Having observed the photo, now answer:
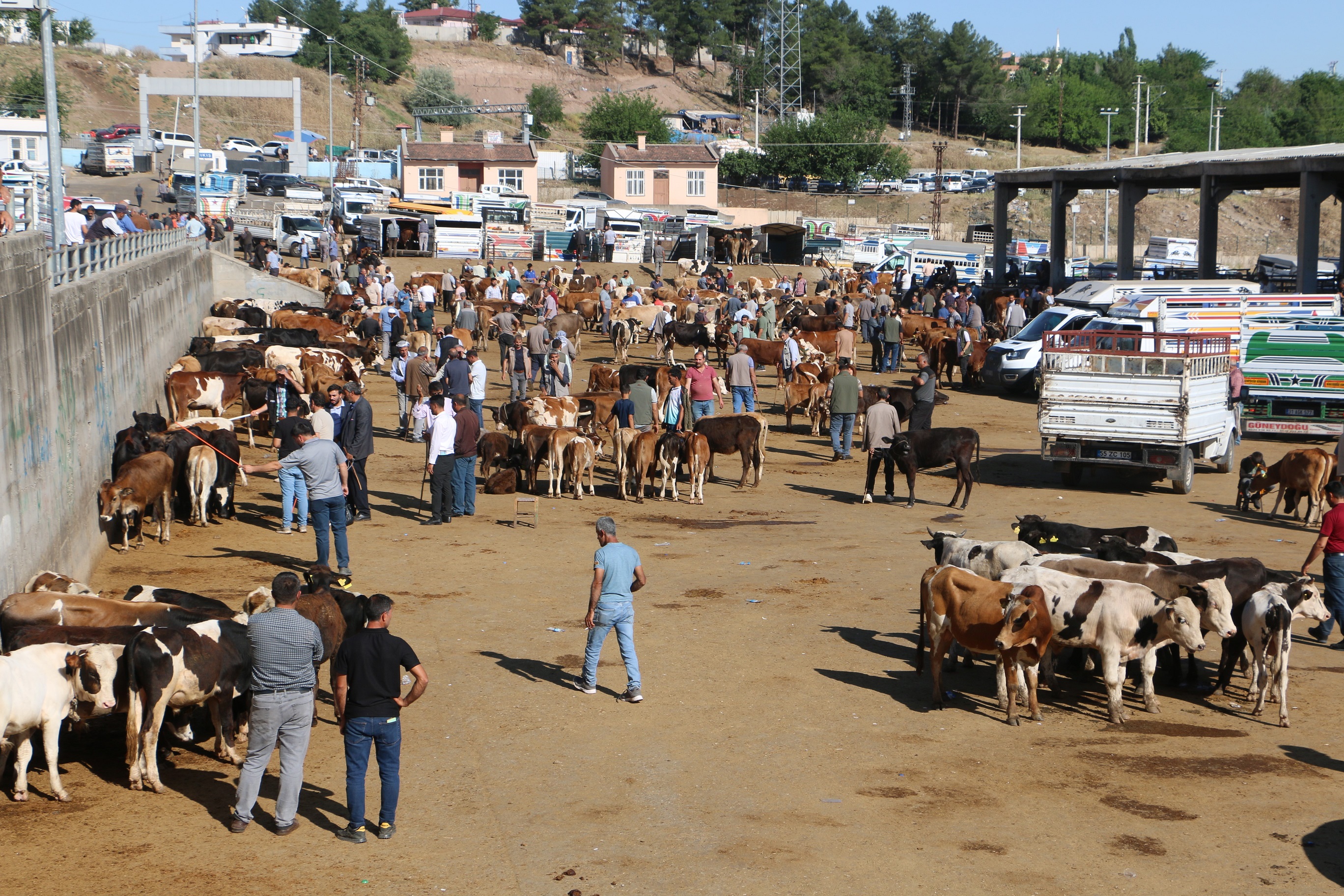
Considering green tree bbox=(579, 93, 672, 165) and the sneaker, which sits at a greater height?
green tree bbox=(579, 93, 672, 165)

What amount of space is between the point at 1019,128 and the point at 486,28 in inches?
2867

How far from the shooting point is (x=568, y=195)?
287 feet

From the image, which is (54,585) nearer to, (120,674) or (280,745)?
(120,674)

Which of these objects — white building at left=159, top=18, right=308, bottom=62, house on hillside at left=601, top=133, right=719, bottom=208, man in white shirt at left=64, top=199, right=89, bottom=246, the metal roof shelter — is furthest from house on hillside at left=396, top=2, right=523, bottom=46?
man in white shirt at left=64, top=199, right=89, bottom=246

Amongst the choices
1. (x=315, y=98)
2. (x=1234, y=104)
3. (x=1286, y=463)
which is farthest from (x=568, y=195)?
(x=1234, y=104)

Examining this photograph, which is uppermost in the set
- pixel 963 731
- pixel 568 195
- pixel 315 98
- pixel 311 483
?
pixel 315 98

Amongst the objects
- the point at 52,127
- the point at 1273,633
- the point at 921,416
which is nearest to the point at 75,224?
the point at 52,127

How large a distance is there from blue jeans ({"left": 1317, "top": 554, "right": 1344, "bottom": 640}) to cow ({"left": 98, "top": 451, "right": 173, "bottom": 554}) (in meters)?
12.0

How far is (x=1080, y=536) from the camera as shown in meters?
12.8

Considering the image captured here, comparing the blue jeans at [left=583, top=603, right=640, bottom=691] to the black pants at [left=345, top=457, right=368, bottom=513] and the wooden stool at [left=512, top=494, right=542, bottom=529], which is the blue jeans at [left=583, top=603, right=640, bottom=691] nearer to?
the wooden stool at [left=512, top=494, right=542, bottom=529]

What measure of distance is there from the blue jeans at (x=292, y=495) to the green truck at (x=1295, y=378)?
17.7 meters

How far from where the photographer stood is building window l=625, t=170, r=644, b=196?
270 feet

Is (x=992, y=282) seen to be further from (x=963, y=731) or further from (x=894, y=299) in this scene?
(x=963, y=731)

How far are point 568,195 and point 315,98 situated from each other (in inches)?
1692
